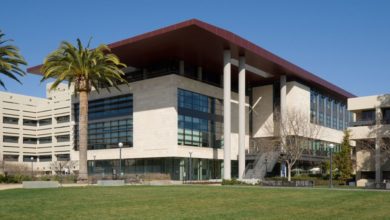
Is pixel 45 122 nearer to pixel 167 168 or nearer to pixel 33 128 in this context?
pixel 33 128

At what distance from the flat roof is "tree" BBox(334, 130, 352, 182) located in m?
14.1

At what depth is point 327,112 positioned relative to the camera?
82.4m

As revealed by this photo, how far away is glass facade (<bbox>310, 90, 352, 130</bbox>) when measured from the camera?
77744 millimetres

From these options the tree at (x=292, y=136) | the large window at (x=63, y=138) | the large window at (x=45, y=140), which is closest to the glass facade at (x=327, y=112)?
the tree at (x=292, y=136)

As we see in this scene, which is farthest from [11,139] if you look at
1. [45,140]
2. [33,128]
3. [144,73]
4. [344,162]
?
[344,162]

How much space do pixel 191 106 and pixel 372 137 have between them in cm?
Result: 2422

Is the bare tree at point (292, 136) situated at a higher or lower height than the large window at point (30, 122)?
lower

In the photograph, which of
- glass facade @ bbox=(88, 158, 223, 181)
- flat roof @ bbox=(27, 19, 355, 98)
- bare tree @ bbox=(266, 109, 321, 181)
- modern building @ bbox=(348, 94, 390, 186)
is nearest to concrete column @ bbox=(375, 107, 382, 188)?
modern building @ bbox=(348, 94, 390, 186)

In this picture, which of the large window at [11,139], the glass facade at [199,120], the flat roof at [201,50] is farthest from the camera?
the large window at [11,139]

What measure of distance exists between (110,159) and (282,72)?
2850cm

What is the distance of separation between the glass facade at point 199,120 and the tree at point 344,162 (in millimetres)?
17845

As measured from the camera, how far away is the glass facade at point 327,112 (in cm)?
7774

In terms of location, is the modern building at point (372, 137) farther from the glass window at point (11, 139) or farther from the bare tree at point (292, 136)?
the glass window at point (11, 139)

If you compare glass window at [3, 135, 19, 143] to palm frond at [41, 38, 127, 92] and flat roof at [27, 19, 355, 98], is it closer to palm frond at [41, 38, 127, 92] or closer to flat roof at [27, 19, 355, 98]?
flat roof at [27, 19, 355, 98]
